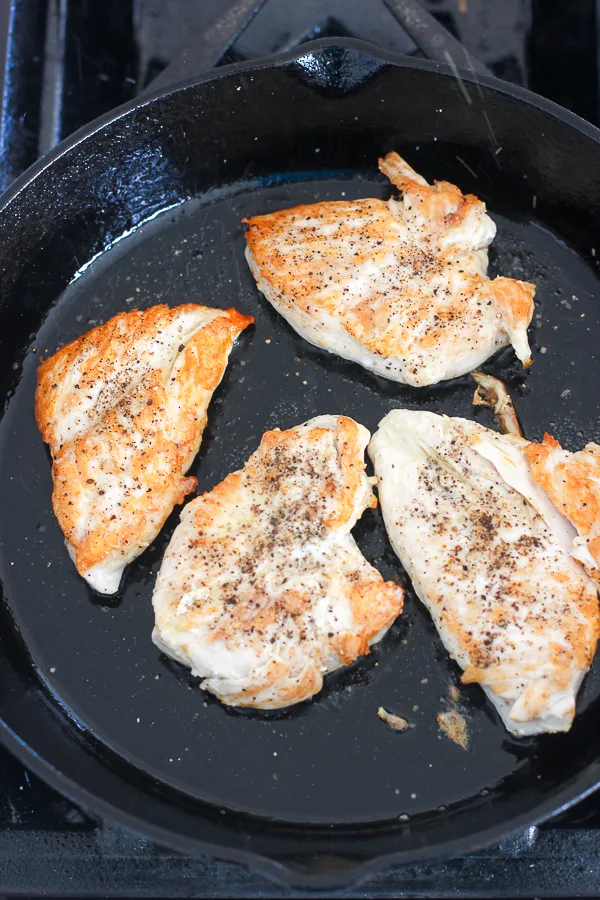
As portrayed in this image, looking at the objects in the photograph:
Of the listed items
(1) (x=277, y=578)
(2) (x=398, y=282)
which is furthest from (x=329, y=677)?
(2) (x=398, y=282)

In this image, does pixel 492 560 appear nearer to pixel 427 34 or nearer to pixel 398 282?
pixel 398 282

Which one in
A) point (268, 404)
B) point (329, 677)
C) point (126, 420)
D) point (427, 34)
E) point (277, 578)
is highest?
point (427, 34)

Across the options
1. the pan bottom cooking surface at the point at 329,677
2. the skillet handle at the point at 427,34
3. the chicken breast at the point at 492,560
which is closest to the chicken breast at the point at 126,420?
the pan bottom cooking surface at the point at 329,677

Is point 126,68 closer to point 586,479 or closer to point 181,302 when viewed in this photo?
point 181,302

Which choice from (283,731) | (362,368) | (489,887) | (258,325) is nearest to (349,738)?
(283,731)

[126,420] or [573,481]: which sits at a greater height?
[126,420]

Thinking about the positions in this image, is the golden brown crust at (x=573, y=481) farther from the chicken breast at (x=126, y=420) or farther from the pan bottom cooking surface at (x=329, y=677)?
the chicken breast at (x=126, y=420)
